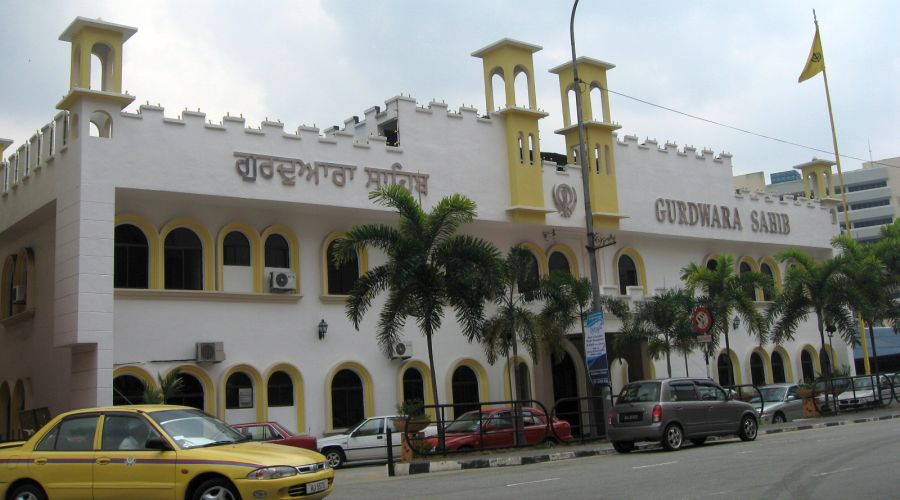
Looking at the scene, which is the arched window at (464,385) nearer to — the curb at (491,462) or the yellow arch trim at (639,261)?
the yellow arch trim at (639,261)

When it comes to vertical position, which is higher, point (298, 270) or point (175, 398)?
point (298, 270)

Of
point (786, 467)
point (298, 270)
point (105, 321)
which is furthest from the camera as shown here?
point (298, 270)

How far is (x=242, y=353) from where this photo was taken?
80.7ft

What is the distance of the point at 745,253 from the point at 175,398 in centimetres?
2383

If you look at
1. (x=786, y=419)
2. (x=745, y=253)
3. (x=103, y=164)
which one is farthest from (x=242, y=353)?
(x=745, y=253)

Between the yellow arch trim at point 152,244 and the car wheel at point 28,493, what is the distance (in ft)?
41.5

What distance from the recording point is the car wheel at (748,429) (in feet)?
67.7

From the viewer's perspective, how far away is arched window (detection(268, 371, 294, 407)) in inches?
986

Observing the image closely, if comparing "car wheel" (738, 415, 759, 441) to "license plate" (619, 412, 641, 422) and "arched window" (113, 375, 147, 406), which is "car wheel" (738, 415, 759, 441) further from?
"arched window" (113, 375, 147, 406)

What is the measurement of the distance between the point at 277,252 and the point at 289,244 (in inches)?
15.6

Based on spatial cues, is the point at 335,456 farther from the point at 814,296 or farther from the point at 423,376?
the point at 814,296

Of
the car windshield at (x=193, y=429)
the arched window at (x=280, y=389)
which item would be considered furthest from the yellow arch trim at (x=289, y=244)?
the car windshield at (x=193, y=429)

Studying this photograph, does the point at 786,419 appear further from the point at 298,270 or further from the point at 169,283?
the point at 169,283

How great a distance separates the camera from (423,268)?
21.5 meters
